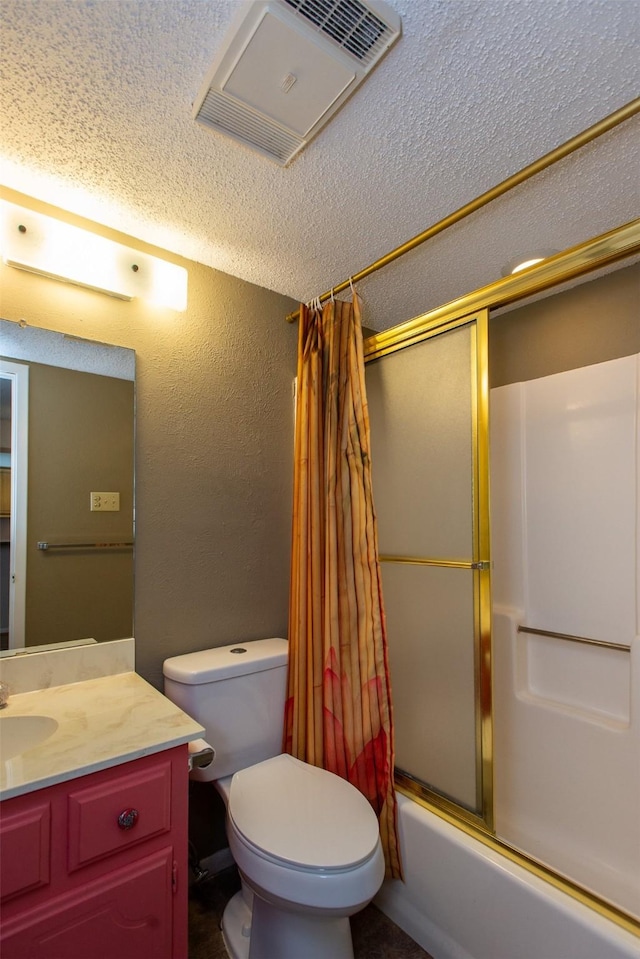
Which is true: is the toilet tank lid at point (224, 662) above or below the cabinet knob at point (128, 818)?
above

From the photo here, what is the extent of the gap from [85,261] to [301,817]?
1.84 metres

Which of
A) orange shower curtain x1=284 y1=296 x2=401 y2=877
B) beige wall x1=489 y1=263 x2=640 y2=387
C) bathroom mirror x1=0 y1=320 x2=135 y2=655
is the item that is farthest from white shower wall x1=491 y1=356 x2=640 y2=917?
bathroom mirror x1=0 y1=320 x2=135 y2=655

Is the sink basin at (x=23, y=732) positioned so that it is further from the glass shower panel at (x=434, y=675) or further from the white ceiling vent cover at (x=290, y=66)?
the white ceiling vent cover at (x=290, y=66)

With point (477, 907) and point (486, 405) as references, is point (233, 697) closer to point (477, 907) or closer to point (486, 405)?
point (477, 907)

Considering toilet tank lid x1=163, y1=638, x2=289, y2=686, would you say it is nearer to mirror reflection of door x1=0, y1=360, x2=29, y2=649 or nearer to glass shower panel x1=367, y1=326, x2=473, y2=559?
mirror reflection of door x1=0, y1=360, x2=29, y2=649

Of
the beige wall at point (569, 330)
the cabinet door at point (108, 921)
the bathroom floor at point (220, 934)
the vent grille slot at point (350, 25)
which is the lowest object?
the bathroom floor at point (220, 934)

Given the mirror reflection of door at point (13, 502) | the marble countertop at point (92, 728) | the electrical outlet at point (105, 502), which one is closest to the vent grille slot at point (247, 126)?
the mirror reflection of door at point (13, 502)

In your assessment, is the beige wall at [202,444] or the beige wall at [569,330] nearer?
the beige wall at [202,444]

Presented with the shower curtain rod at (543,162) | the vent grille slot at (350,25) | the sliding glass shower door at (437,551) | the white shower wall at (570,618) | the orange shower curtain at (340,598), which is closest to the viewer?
the vent grille slot at (350,25)

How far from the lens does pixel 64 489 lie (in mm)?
1540

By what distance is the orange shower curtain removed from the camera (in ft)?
5.33

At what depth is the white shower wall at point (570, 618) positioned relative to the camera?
68.1 inches

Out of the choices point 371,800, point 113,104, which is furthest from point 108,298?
point 371,800

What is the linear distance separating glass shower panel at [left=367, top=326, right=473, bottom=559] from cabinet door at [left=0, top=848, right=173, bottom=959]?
119cm
